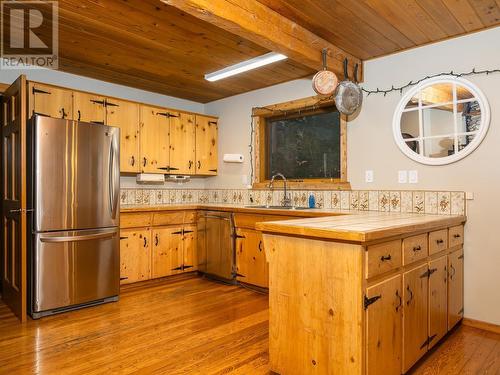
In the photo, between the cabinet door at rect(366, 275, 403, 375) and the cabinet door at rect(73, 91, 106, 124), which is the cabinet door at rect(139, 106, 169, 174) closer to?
the cabinet door at rect(73, 91, 106, 124)

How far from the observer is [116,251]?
11.1 ft

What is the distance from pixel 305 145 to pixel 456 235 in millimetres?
1933

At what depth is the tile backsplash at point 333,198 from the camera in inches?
116

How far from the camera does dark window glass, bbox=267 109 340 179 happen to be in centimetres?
388

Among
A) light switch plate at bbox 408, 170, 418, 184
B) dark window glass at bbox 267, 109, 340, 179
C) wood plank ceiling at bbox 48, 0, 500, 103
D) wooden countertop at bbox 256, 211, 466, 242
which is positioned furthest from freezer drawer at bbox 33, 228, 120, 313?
light switch plate at bbox 408, 170, 418, 184

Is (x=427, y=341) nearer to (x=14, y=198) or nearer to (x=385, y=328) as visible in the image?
(x=385, y=328)

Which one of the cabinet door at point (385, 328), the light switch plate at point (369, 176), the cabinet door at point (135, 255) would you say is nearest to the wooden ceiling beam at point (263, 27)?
the light switch plate at point (369, 176)

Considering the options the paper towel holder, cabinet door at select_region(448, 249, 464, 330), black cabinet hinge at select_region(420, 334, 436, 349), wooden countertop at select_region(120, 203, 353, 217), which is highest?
the paper towel holder

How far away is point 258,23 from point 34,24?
1866mm

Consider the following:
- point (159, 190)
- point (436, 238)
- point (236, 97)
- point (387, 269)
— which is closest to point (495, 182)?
point (436, 238)

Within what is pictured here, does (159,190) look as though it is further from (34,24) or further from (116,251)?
(34,24)

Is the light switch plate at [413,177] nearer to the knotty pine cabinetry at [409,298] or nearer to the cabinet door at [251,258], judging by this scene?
the knotty pine cabinetry at [409,298]

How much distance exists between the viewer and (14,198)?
120 inches

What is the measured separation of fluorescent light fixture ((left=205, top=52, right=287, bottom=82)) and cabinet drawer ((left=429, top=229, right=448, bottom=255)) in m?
1.88
